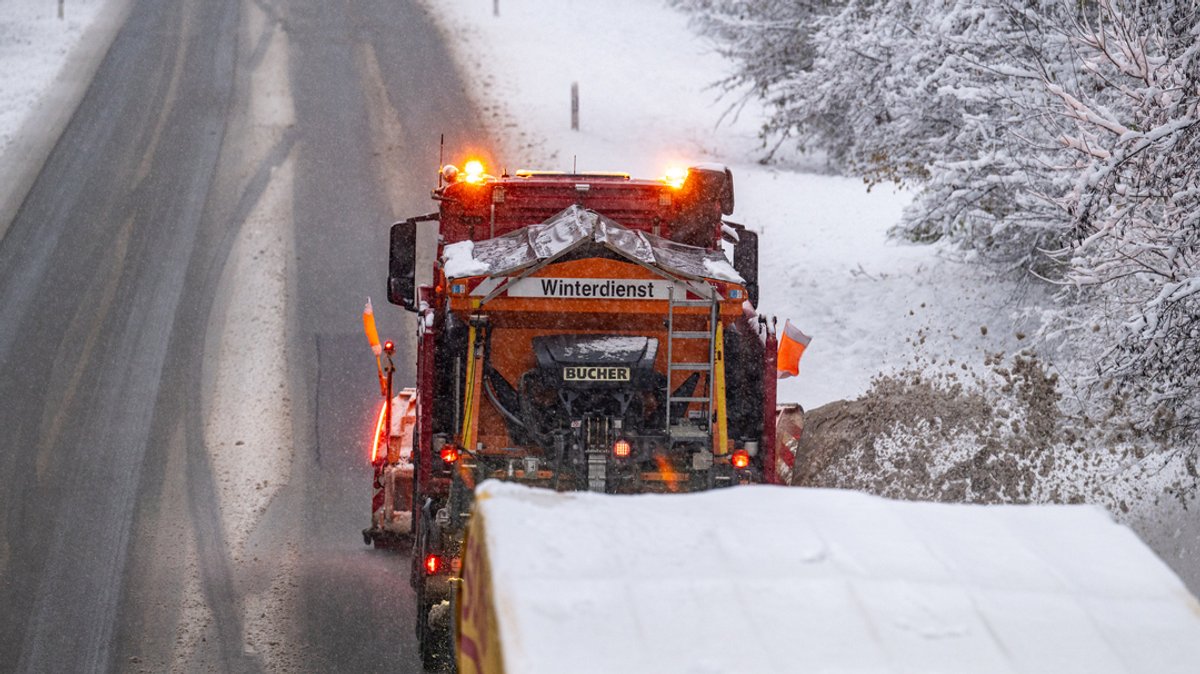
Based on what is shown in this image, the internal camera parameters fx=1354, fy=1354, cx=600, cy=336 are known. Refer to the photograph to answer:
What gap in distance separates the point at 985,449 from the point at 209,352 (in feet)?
25.3

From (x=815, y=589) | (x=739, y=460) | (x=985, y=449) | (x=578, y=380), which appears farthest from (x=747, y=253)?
(x=815, y=589)

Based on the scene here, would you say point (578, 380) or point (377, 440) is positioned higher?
point (578, 380)

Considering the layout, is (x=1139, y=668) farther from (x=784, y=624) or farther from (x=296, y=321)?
(x=296, y=321)

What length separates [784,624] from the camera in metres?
4.12

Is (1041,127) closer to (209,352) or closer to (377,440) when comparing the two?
(377,440)

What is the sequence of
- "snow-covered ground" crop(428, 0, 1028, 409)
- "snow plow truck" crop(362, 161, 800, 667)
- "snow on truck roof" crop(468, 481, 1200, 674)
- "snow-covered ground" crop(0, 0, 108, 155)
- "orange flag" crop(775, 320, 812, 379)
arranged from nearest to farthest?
"snow on truck roof" crop(468, 481, 1200, 674) → "snow plow truck" crop(362, 161, 800, 667) → "orange flag" crop(775, 320, 812, 379) → "snow-covered ground" crop(428, 0, 1028, 409) → "snow-covered ground" crop(0, 0, 108, 155)

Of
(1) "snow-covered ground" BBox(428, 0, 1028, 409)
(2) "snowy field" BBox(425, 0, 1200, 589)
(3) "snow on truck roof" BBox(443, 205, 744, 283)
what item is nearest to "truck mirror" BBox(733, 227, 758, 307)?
(3) "snow on truck roof" BBox(443, 205, 744, 283)

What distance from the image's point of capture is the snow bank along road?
9.28 metres

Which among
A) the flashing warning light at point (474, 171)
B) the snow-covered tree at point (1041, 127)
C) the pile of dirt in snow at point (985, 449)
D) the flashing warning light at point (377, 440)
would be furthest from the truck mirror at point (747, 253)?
the flashing warning light at point (377, 440)

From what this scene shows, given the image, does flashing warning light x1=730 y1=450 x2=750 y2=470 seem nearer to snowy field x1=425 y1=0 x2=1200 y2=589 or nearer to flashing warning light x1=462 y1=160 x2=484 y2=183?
snowy field x1=425 y1=0 x2=1200 y2=589

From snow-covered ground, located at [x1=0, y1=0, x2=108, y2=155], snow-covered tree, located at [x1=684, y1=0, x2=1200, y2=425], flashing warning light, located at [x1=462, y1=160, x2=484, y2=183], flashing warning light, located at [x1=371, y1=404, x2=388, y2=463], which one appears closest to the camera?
snow-covered tree, located at [x1=684, y1=0, x2=1200, y2=425]

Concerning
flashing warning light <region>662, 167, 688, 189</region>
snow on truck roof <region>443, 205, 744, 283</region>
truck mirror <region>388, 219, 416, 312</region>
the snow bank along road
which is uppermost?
flashing warning light <region>662, 167, 688, 189</region>

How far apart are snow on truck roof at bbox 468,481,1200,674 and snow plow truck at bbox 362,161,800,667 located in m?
3.13

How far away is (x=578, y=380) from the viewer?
25.9 feet
